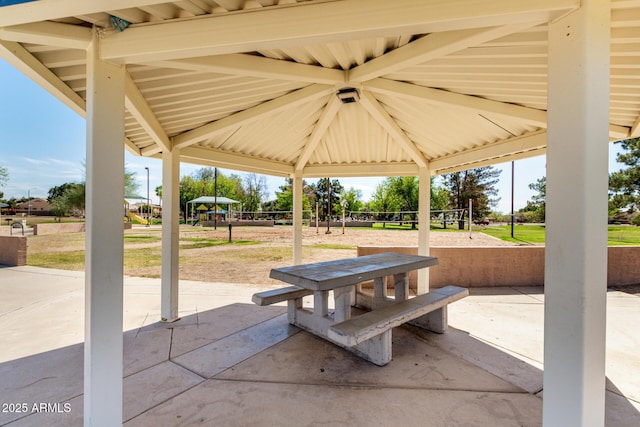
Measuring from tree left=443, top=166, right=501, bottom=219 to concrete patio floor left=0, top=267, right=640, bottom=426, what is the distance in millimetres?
30708

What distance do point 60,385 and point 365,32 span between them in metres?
3.86

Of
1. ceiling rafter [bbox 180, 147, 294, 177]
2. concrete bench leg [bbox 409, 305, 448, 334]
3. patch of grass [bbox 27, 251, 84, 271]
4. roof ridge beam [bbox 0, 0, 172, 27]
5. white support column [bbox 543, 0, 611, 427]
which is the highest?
roof ridge beam [bbox 0, 0, 172, 27]

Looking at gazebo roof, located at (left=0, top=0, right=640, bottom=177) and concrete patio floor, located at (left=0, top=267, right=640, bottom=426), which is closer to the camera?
gazebo roof, located at (left=0, top=0, right=640, bottom=177)

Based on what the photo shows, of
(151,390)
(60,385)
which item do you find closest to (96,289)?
(151,390)

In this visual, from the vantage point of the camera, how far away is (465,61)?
2.42m

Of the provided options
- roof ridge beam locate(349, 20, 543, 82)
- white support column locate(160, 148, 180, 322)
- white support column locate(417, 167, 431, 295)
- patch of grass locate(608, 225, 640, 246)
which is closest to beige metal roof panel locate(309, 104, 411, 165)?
white support column locate(417, 167, 431, 295)

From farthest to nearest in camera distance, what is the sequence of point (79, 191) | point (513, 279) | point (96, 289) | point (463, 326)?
point (79, 191) < point (513, 279) < point (463, 326) < point (96, 289)

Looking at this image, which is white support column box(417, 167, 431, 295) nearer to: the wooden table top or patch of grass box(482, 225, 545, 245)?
the wooden table top

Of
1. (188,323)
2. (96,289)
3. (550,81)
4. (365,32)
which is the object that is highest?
(365,32)

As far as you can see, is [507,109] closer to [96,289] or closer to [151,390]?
[96,289]

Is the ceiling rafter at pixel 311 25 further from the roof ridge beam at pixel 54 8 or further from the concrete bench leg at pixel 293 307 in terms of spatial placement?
the concrete bench leg at pixel 293 307

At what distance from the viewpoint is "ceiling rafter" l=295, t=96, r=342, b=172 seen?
11.9 ft

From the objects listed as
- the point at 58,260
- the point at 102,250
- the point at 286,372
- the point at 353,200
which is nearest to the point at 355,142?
the point at 286,372

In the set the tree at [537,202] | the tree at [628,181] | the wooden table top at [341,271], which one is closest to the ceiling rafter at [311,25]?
the wooden table top at [341,271]
